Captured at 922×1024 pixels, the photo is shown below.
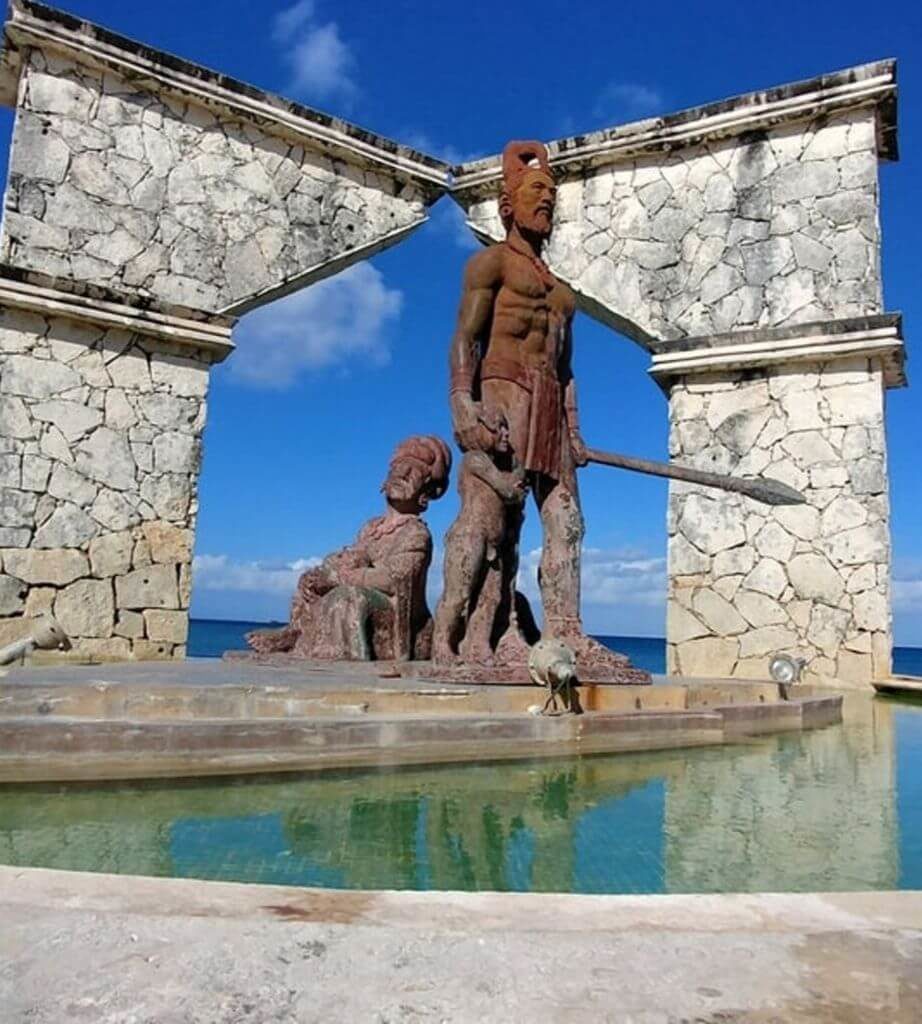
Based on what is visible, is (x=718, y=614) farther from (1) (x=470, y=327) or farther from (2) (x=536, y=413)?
(1) (x=470, y=327)

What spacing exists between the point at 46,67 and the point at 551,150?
493 centimetres

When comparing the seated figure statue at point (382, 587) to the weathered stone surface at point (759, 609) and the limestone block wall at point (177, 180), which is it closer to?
the weathered stone surface at point (759, 609)

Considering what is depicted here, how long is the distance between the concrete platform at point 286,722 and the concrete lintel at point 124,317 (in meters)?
4.48

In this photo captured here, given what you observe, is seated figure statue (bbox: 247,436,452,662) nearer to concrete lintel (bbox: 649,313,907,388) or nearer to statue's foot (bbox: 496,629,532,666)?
statue's foot (bbox: 496,629,532,666)

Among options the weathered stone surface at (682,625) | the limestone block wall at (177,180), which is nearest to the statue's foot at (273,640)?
the limestone block wall at (177,180)

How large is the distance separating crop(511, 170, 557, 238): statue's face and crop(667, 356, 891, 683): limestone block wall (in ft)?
13.6

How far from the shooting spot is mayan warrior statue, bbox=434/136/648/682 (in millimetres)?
4707

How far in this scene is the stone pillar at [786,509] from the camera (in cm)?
780

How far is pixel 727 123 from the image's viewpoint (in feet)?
28.8

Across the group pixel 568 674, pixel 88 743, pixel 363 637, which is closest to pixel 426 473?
pixel 363 637

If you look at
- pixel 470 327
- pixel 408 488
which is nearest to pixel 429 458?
pixel 408 488

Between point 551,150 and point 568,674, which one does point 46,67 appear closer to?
point 551,150

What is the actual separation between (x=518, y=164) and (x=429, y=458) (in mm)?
1827

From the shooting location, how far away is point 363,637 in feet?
16.6
